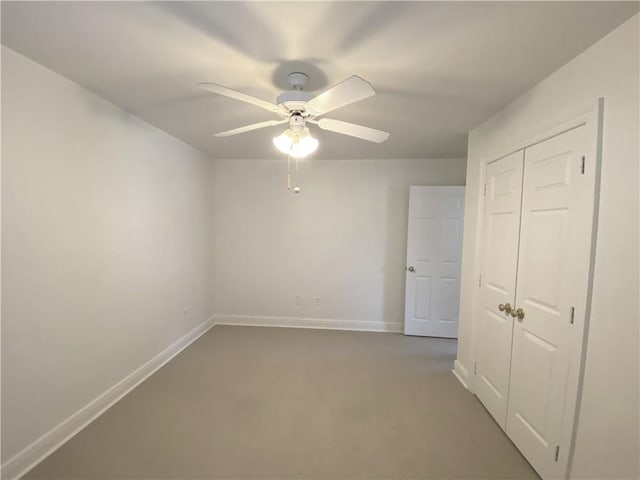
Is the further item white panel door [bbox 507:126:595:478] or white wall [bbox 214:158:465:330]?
white wall [bbox 214:158:465:330]

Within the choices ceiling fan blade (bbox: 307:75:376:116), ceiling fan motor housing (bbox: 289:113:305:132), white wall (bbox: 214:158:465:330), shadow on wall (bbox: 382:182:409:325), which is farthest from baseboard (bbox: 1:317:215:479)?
Result: shadow on wall (bbox: 382:182:409:325)

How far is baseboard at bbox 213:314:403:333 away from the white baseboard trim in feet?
3.87

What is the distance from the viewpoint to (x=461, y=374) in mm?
2797

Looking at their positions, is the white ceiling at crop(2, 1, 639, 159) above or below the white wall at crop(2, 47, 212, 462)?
above

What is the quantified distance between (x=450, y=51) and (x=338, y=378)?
268 cm

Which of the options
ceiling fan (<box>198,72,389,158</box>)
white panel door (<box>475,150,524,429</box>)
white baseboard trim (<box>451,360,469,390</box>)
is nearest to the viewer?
ceiling fan (<box>198,72,389,158</box>)

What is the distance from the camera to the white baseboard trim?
2684mm

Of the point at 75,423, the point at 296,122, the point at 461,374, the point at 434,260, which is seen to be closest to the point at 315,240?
the point at 434,260

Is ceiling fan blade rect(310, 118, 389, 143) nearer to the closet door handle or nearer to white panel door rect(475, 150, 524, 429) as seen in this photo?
white panel door rect(475, 150, 524, 429)

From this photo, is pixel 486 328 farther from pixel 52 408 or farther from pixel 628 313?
pixel 52 408

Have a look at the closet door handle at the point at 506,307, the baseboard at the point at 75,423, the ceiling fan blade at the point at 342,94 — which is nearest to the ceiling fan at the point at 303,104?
the ceiling fan blade at the point at 342,94

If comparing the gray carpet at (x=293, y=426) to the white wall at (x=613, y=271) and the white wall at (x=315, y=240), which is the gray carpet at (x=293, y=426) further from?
the white wall at (x=315, y=240)

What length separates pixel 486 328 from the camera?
7.80 feet

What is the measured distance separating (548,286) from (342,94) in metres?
1.58
